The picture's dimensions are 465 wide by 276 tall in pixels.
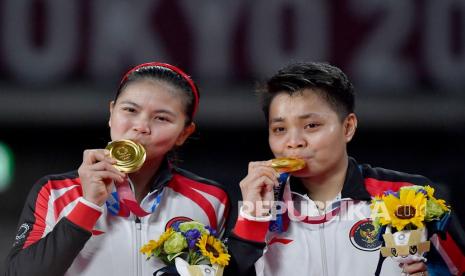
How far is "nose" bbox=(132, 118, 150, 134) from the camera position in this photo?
2752 millimetres

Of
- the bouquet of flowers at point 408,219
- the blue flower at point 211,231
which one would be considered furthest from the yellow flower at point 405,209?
the blue flower at point 211,231

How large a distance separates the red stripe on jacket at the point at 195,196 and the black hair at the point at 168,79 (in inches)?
8.0

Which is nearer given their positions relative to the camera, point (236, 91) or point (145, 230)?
point (145, 230)

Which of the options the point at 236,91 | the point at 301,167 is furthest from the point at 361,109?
the point at 301,167

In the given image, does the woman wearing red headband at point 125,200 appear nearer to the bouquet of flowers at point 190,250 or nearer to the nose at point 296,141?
the bouquet of flowers at point 190,250

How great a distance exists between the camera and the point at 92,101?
4.23m

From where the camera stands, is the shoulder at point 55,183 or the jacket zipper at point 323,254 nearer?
the jacket zipper at point 323,254

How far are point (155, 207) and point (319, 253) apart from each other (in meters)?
0.54

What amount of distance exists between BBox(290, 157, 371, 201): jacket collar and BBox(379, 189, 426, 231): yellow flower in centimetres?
20

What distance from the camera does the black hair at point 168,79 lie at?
290 cm

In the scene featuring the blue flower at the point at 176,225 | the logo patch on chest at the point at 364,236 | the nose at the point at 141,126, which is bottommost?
the logo patch on chest at the point at 364,236

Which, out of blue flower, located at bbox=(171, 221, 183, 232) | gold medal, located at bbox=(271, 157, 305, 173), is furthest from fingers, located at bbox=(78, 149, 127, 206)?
gold medal, located at bbox=(271, 157, 305, 173)

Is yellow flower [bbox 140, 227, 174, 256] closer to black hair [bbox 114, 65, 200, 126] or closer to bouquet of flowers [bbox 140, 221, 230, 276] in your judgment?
bouquet of flowers [bbox 140, 221, 230, 276]

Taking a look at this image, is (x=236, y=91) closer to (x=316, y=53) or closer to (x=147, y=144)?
(x=316, y=53)
